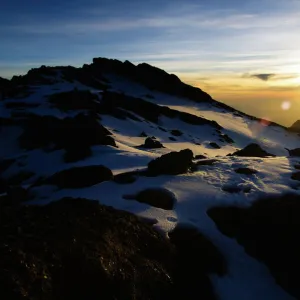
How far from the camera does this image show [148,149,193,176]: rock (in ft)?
79.3

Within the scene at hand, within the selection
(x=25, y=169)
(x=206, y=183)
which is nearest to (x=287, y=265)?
(x=206, y=183)

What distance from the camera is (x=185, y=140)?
65875 mm

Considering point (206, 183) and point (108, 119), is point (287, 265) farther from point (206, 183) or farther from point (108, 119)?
point (108, 119)

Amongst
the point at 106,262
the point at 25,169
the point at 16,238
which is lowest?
the point at 25,169

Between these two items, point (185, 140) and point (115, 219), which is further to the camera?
point (185, 140)

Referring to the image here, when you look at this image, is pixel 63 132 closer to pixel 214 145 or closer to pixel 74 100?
pixel 74 100

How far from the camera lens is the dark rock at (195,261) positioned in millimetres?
14336

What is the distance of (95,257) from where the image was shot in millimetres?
12594

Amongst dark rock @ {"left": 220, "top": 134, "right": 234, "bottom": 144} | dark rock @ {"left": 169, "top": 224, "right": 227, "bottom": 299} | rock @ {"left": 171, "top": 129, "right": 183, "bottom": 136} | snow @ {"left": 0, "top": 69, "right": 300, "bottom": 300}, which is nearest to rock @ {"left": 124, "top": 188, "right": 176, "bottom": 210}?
snow @ {"left": 0, "top": 69, "right": 300, "bottom": 300}

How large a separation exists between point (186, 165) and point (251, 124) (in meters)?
Result: 78.8

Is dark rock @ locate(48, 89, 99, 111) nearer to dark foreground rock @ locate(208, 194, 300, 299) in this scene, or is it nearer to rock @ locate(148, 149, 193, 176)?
rock @ locate(148, 149, 193, 176)

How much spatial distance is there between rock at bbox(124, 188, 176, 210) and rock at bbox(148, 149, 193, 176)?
3860 mm

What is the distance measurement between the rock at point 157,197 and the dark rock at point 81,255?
2505 mm

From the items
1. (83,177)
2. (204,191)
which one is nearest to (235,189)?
(204,191)
